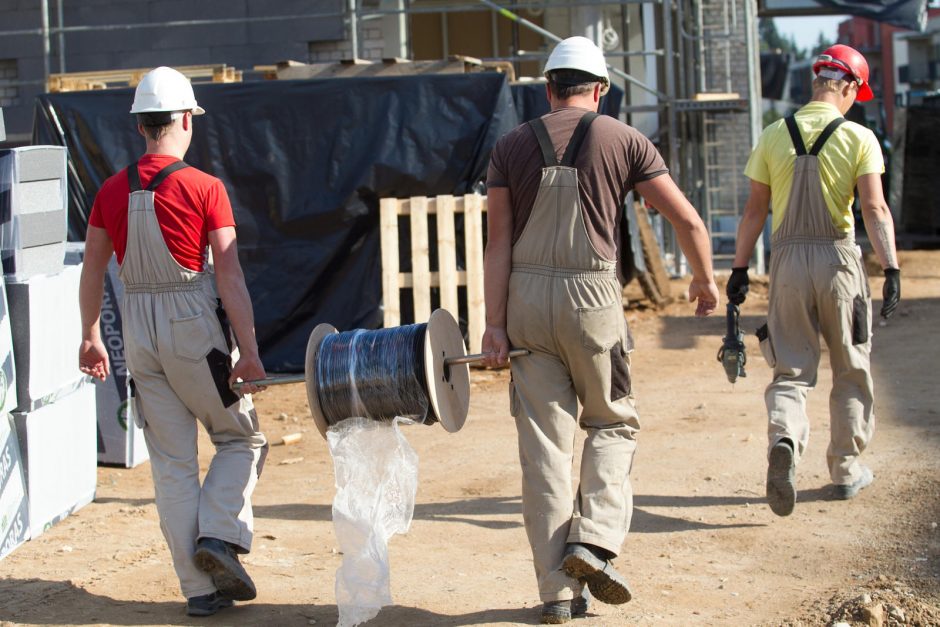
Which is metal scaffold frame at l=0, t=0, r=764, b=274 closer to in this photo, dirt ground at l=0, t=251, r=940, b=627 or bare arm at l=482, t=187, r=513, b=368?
dirt ground at l=0, t=251, r=940, b=627

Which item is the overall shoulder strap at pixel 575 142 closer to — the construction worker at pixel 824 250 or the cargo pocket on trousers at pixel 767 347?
the construction worker at pixel 824 250

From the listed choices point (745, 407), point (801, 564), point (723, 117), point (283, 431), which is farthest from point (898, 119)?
point (801, 564)

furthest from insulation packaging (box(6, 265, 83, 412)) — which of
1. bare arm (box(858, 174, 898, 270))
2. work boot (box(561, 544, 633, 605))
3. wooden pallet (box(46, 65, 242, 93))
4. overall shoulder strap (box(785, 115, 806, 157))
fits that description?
wooden pallet (box(46, 65, 242, 93))

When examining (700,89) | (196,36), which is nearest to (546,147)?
(196,36)

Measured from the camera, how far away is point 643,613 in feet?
15.1

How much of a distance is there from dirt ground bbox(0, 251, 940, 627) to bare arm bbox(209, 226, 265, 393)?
976 mm

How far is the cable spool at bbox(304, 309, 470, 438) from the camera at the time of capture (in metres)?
4.45

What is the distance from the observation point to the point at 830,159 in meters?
5.89

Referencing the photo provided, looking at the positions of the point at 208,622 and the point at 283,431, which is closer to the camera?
the point at 208,622

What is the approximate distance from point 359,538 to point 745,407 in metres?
4.75

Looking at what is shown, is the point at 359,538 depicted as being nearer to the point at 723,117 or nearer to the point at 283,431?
the point at 283,431

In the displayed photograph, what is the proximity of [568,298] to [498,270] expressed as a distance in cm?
29

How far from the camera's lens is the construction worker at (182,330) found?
15.3 feet

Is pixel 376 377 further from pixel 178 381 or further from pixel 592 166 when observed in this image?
pixel 592 166
